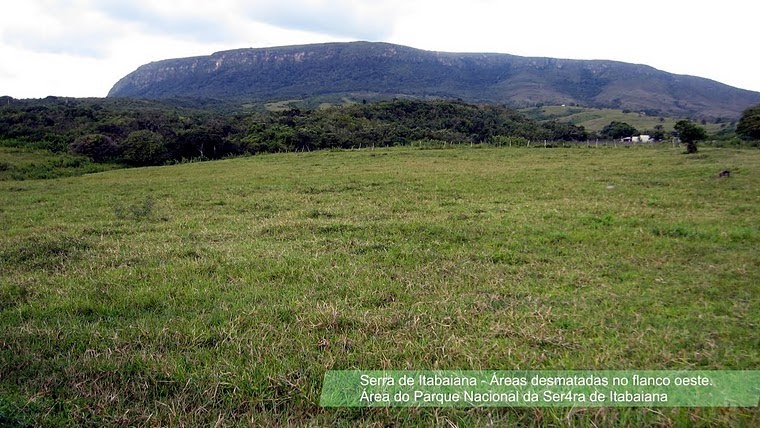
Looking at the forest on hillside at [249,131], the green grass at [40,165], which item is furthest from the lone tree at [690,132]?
the green grass at [40,165]

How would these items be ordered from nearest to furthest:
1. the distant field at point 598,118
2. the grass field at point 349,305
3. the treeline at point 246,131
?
the grass field at point 349,305 → the treeline at point 246,131 → the distant field at point 598,118

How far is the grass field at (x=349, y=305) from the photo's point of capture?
11.8 ft

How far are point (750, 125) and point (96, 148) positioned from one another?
7784cm

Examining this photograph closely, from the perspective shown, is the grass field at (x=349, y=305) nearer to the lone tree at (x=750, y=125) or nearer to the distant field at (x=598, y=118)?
the lone tree at (x=750, y=125)

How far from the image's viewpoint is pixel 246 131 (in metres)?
68.2

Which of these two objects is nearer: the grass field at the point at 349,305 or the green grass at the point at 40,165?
the grass field at the point at 349,305

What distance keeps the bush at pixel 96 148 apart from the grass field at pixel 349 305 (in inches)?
1737

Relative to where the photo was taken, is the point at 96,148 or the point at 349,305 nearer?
the point at 349,305

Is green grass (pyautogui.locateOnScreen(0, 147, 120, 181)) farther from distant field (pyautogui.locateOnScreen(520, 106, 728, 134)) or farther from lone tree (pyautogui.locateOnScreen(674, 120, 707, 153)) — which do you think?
distant field (pyautogui.locateOnScreen(520, 106, 728, 134))

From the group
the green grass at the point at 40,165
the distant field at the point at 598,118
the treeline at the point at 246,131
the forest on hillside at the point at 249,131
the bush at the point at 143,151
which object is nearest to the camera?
the green grass at the point at 40,165

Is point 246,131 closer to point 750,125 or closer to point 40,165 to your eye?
point 40,165

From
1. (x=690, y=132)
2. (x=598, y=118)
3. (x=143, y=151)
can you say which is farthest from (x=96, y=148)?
(x=598, y=118)

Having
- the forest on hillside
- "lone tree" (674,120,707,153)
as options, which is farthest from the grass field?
the forest on hillside

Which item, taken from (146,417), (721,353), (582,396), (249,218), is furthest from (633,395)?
(249,218)
